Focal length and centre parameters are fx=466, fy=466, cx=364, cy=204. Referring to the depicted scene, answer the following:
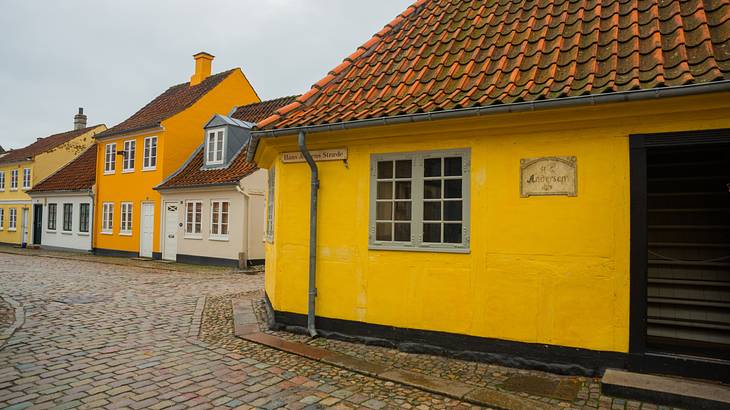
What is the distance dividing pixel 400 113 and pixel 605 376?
372 cm

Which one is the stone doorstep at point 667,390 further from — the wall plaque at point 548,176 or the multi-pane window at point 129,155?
the multi-pane window at point 129,155

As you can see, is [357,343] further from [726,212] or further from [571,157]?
[726,212]

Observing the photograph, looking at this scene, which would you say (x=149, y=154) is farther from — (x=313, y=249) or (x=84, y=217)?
(x=313, y=249)

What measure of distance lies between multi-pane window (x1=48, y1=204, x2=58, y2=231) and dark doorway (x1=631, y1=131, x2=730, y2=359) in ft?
94.1

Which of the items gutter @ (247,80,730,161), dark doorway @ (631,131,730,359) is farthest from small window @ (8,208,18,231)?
dark doorway @ (631,131,730,359)

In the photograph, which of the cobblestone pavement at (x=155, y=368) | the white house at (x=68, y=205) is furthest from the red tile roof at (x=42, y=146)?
the cobblestone pavement at (x=155, y=368)

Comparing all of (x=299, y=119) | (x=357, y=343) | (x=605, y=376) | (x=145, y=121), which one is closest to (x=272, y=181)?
(x=299, y=119)

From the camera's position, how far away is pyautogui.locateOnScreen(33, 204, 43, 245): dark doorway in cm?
2748

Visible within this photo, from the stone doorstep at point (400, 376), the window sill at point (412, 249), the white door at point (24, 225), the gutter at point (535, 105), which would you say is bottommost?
the stone doorstep at point (400, 376)

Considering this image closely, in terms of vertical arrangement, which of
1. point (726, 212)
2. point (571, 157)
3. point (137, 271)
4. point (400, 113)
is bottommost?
point (137, 271)

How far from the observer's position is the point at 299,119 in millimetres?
6809

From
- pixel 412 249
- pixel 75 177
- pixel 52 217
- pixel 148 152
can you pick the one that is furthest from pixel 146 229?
pixel 412 249

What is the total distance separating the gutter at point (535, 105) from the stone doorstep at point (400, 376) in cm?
296

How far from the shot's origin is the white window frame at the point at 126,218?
70.2 ft
